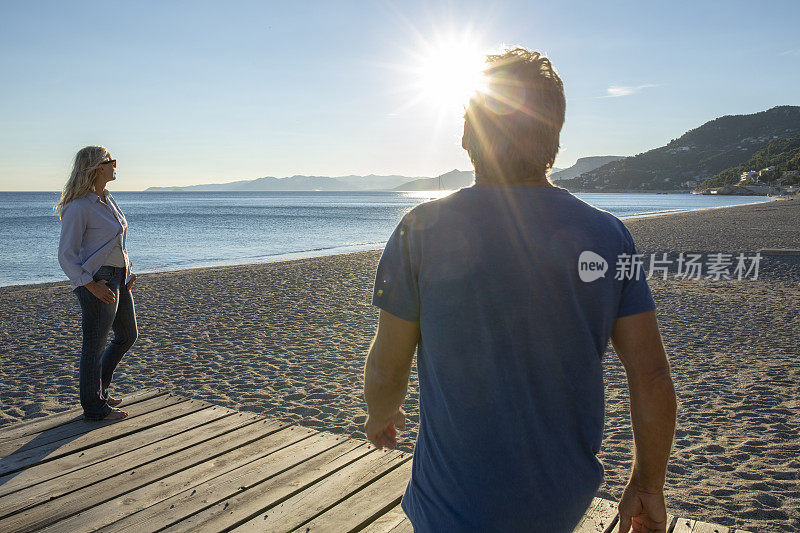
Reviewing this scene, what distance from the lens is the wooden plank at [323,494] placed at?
8.52ft

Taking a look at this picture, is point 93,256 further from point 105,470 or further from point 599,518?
point 599,518

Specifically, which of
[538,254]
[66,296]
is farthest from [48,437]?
[66,296]

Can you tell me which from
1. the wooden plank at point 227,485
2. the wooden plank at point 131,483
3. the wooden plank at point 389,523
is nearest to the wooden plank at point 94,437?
the wooden plank at point 131,483

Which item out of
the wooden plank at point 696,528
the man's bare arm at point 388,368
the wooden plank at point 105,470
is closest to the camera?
the man's bare arm at point 388,368

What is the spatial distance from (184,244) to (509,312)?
3341 cm

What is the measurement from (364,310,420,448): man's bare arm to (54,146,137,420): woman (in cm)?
305

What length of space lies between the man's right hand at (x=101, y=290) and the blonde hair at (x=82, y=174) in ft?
2.03

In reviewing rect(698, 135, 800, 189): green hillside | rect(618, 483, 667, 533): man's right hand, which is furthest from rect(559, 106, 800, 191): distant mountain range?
rect(618, 483, 667, 533): man's right hand

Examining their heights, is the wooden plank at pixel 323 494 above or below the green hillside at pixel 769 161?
below

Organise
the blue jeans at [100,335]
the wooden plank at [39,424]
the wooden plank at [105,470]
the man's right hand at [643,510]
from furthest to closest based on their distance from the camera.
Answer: the blue jeans at [100,335]
the wooden plank at [39,424]
the wooden plank at [105,470]
the man's right hand at [643,510]

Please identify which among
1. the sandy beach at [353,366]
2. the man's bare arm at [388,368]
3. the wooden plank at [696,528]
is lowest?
the sandy beach at [353,366]

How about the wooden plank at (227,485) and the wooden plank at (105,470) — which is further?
the wooden plank at (105,470)

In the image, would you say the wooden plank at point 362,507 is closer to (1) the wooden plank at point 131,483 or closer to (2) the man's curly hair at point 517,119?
(1) the wooden plank at point 131,483

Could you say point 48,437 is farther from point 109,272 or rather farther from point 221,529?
point 221,529
